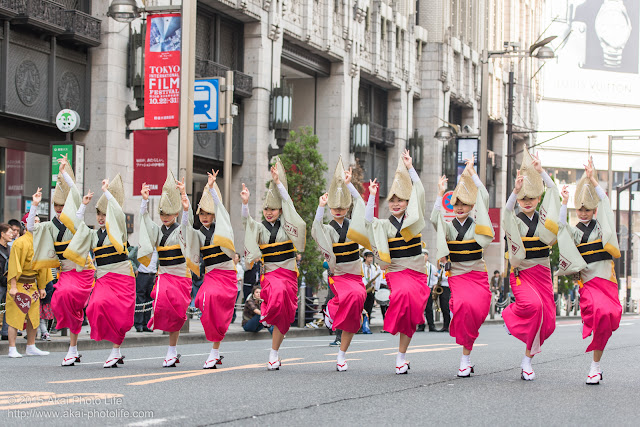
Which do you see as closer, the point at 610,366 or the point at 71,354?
the point at 71,354

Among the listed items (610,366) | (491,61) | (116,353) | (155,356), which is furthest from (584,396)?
(491,61)

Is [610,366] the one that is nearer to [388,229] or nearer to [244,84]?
[388,229]

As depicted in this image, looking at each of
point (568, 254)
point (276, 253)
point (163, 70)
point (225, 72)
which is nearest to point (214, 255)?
point (276, 253)

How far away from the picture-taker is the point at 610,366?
1343cm

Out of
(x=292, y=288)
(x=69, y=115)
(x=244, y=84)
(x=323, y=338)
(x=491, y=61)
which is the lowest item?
(x=323, y=338)

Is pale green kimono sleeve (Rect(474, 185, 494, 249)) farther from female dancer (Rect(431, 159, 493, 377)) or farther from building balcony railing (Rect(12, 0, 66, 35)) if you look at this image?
building balcony railing (Rect(12, 0, 66, 35))

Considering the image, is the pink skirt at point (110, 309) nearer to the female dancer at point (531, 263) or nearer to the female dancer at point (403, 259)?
the female dancer at point (403, 259)

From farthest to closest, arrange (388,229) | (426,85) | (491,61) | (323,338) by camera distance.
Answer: (491,61), (426,85), (323,338), (388,229)

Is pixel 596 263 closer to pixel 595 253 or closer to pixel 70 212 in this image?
pixel 595 253

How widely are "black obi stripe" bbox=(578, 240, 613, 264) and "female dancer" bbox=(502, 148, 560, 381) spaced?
1.20 ft

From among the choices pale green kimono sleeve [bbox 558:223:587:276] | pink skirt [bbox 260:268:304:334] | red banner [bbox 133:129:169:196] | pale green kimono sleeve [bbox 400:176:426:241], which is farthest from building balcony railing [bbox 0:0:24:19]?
pale green kimono sleeve [bbox 558:223:587:276]

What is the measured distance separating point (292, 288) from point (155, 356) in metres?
3.48

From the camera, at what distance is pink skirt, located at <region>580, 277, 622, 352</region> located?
10.6 m

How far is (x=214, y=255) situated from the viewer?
39.0 ft
